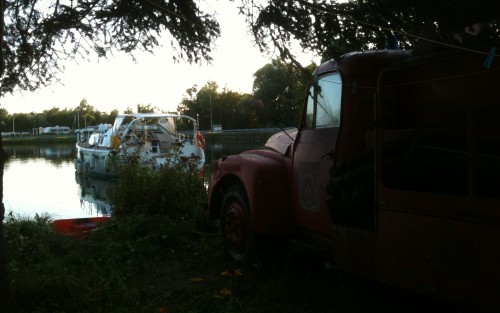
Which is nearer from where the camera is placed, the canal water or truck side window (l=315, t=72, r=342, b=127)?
truck side window (l=315, t=72, r=342, b=127)

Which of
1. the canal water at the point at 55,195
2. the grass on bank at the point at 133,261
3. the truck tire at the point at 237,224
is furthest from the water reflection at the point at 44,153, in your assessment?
the truck tire at the point at 237,224

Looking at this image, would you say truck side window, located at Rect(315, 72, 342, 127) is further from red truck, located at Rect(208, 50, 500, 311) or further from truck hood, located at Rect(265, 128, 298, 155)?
truck hood, located at Rect(265, 128, 298, 155)

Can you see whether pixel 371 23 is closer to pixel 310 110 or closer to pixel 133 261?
pixel 310 110

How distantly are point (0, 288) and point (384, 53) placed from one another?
3808 millimetres

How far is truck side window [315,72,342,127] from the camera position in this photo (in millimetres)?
4895

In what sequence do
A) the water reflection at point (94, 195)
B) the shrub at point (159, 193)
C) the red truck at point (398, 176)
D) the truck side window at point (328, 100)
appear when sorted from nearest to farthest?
the red truck at point (398, 176) < the truck side window at point (328, 100) < the shrub at point (159, 193) < the water reflection at point (94, 195)

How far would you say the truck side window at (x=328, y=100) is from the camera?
16.1ft

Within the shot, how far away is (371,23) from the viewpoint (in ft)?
17.8

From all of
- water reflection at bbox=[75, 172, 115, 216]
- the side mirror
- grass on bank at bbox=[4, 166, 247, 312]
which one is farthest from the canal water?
the side mirror

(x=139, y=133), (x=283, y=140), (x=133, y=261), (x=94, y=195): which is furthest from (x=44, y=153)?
(x=283, y=140)

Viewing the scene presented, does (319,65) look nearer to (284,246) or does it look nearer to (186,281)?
(284,246)

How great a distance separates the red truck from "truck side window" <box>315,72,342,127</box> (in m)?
0.01

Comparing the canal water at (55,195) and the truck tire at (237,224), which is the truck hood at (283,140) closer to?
the truck tire at (237,224)

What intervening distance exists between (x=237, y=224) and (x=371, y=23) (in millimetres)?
2736
